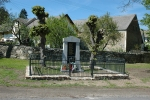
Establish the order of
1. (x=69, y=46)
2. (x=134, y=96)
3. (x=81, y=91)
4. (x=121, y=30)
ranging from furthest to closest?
(x=121, y=30) < (x=69, y=46) < (x=81, y=91) < (x=134, y=96)

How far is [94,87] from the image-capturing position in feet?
40.4

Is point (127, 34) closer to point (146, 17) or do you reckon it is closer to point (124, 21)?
point (124, 21)

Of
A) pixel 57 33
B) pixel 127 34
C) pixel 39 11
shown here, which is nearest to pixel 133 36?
pixel 127 34

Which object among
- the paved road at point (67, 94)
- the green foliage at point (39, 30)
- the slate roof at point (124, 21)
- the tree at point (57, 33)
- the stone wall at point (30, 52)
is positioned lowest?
the paved road at point (67, 94)

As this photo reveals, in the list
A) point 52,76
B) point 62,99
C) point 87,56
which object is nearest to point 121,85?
point 52,76

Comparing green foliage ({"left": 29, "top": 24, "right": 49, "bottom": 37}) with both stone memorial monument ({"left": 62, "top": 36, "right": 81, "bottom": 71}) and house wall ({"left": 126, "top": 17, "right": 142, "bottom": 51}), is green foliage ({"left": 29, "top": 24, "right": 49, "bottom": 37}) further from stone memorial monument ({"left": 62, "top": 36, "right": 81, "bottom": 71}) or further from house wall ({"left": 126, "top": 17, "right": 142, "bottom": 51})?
house wall ({"left": 126, "top": 17, "right": 142, "bottom": 51})

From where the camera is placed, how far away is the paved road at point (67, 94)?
31.1 feet

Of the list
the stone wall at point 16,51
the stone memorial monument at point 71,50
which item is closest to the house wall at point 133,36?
the stone wall at point 16,51

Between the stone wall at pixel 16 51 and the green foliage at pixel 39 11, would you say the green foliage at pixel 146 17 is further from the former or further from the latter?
the stone wall at pixel 16 51

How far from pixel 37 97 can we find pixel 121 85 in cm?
545

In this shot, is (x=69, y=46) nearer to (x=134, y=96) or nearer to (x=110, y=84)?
(x=110, y=84)

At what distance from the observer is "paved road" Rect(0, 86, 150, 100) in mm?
9477

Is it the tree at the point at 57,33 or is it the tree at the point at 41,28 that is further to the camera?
the tree at the point at 57,33

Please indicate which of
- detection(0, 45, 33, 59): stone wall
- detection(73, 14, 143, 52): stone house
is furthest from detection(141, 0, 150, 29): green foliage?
detection(73, 14, 143, 52): stone house
